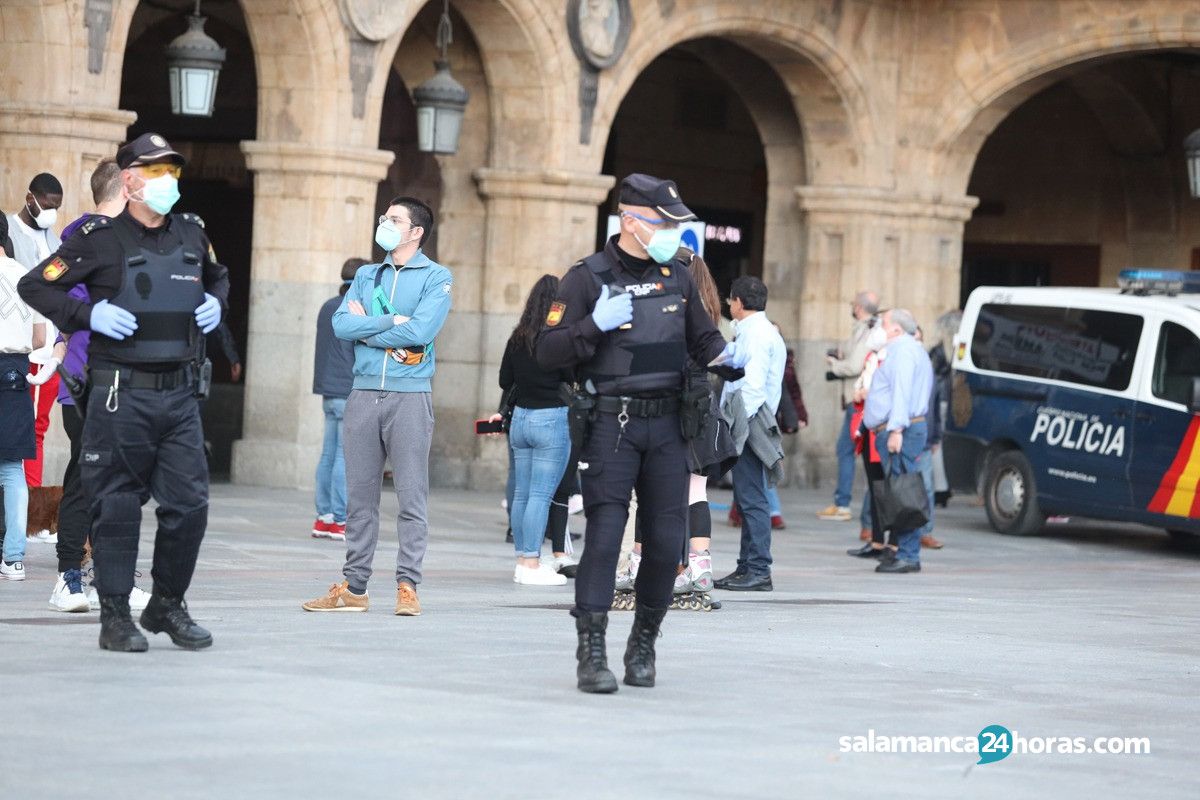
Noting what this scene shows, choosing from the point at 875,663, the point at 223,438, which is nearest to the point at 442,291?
the point at 875,663

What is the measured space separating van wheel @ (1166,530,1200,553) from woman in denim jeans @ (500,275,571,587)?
6.67 metres

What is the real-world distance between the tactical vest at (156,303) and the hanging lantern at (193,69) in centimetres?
779

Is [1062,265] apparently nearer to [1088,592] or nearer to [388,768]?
[1088,592]

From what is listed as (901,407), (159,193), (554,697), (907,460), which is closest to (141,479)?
(159,193)

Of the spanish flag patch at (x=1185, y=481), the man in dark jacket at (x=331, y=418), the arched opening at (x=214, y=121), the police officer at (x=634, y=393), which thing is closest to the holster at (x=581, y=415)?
the police officer at (x=634, y=393)

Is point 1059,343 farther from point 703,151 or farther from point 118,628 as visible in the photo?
point 118,628

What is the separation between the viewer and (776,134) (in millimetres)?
21750

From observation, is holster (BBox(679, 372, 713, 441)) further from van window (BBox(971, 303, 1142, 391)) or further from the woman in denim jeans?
van window (BBox(971, 303, 1142, 391))

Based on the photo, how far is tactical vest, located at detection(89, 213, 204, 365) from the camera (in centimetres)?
761

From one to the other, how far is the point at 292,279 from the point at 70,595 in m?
8.13

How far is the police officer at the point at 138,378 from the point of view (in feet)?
24.9

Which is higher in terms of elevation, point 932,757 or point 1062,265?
point 1062,265

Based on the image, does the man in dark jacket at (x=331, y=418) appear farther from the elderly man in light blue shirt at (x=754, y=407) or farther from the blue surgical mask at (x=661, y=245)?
the blue surgical mask at (x=661, y=245)

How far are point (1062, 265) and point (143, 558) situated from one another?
1691 centimetres
